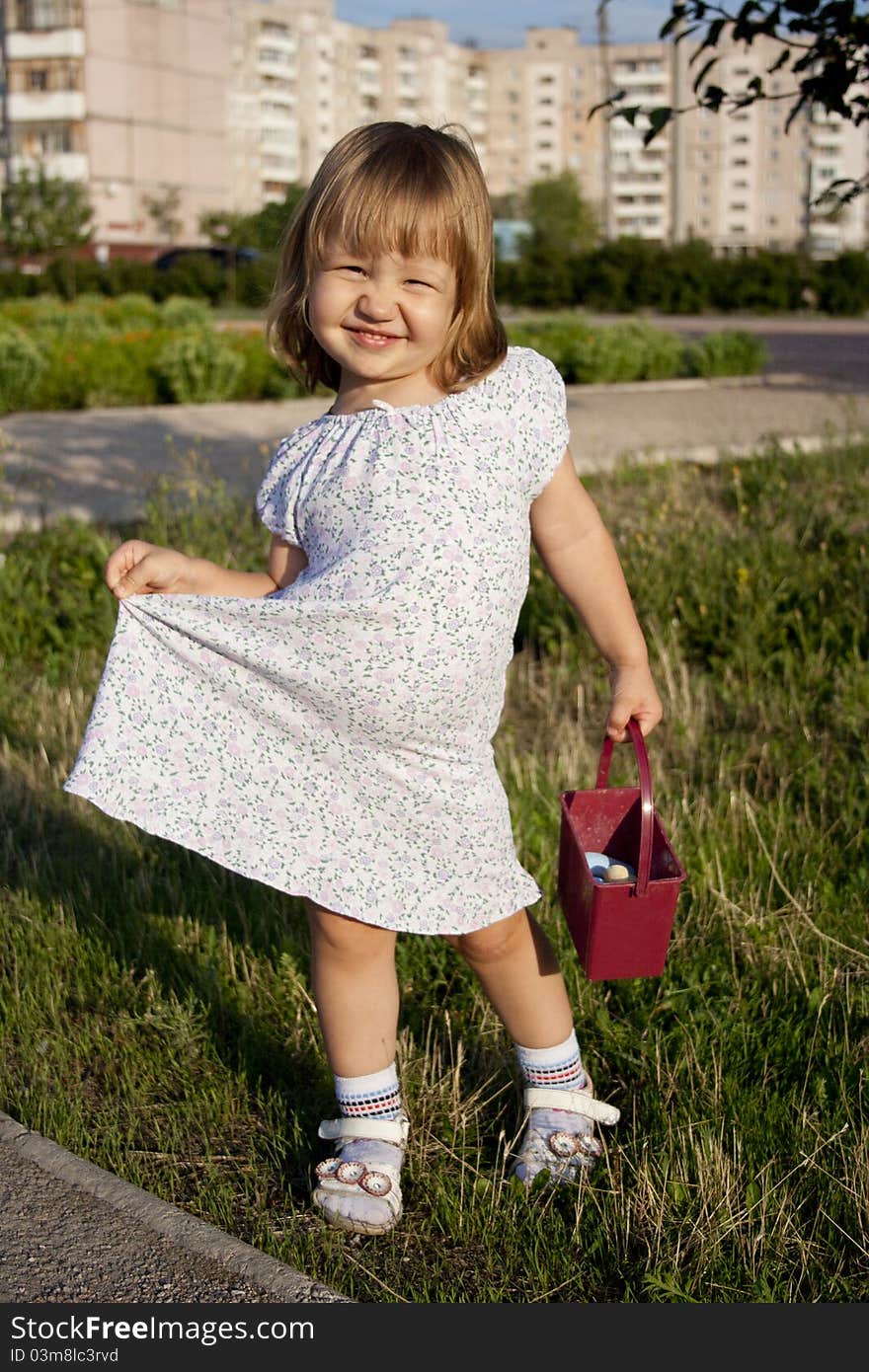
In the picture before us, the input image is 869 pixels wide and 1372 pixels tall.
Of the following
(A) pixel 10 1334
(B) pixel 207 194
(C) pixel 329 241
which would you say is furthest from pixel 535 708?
(B) pixel 207 194

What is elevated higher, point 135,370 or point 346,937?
point 135,370

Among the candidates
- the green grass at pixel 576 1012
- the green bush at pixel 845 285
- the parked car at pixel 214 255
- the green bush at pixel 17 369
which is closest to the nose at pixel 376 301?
the green grass at pixel 576 1012

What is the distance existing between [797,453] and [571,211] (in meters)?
56.7

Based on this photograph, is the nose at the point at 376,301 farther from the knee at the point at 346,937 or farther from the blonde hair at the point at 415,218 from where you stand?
the knee at the point at 346,937

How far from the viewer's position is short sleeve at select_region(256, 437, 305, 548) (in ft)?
6.83

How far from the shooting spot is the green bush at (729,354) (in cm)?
1322

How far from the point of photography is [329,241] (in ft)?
6.47

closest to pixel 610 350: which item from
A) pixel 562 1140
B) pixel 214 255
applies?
pixel 562 1140

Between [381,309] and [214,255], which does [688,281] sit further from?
[381,309]

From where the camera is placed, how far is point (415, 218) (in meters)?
1.92

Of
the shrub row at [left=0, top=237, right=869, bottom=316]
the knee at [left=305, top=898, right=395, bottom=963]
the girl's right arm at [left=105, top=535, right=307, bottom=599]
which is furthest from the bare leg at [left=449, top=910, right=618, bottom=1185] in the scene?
the shrub row at [left=0, top=237, right=869, bottom=316]

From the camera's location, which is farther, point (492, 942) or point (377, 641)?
point (492, 942)

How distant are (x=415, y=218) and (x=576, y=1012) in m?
1.40

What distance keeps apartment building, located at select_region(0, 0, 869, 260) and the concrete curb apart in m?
1.63
